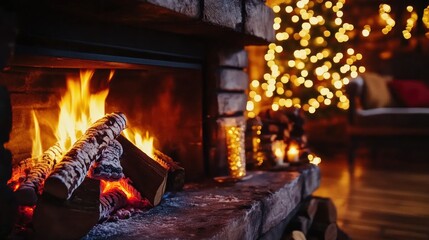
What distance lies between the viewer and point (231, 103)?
6.12 feet

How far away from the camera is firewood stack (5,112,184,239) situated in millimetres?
1045

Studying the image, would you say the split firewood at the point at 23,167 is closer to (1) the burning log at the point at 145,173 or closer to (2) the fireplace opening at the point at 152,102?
(2) the fireplace opening at the point at 152,102

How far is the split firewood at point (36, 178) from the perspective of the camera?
109 centimetres

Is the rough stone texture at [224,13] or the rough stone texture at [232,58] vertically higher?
the rough stone texture at [224,13]

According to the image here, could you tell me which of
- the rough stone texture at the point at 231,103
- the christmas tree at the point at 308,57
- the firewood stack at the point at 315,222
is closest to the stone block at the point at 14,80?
the rough stone texture at the point at 231,103

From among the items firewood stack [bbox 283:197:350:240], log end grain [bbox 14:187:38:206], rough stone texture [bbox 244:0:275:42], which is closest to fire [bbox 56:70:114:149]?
log end grain [bbox 14:187:38:206]

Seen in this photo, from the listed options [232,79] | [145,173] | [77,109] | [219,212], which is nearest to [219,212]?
[219,212]

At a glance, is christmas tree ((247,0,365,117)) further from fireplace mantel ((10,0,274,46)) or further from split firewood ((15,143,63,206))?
split firewood ((15,143,63,206))

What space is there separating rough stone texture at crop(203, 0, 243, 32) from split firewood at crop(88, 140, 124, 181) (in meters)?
0.49

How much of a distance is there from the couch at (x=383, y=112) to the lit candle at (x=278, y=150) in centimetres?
183

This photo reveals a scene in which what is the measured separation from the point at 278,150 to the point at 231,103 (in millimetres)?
442

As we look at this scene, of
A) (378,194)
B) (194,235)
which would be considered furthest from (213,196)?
(378,194)

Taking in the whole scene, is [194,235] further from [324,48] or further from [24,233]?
[324,48]

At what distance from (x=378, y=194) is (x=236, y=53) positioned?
1.53m
